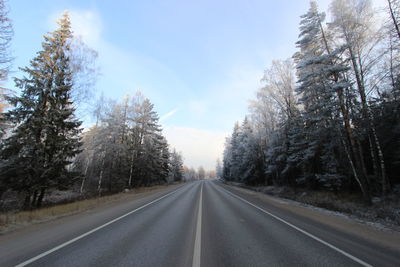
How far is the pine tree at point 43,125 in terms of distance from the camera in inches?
469

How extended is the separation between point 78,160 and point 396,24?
33.9 meters

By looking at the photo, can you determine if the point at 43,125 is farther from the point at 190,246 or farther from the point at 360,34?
the point at 360,34

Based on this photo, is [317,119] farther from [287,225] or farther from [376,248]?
[376,248]

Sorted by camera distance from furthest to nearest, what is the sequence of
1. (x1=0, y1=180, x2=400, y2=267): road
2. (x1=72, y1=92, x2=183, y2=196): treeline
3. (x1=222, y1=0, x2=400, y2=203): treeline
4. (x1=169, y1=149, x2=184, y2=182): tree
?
(x1=169, y1=149, x2=184, y2=182): tree < (x1=72, y1=92, x2=183, y2=196): treeline < (x1=222, y1=0, x2=400, y2=203): treeline < (x1=0, y1=180, x2=400, y2=267): road

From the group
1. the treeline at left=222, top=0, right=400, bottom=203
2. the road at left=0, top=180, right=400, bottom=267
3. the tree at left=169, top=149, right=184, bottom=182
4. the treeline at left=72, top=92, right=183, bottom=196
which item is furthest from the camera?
the tree at left=169, top=149, right=184, bottom=182

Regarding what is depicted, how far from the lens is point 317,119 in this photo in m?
12.7

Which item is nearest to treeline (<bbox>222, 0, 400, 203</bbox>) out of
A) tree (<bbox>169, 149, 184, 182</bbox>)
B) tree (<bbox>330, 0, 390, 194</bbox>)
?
tree (<bbox>330, 0, 390, 194</bbox>)

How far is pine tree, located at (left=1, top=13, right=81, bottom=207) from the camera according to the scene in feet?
39.1

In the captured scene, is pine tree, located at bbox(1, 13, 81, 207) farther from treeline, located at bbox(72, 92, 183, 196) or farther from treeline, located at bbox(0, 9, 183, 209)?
treeline, located at bbox(72, 92, 183, 196)

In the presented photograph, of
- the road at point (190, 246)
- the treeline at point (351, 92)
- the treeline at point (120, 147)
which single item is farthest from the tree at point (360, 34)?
the treeline at point (120, 147)

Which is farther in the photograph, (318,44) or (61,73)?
(318,44)

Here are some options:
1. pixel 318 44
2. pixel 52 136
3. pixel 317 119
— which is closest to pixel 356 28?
pixel 318 44

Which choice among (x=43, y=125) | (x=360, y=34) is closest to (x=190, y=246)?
(x=43, y=125)

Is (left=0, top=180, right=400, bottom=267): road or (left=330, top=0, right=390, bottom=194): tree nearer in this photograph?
(left=0, top=180, right=400, bottom=267): road
